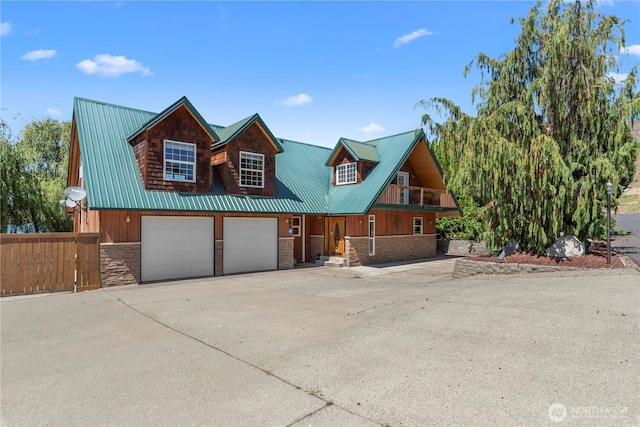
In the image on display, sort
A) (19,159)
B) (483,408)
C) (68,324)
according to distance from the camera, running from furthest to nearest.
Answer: (19,159) < (68,324) < (483,408)

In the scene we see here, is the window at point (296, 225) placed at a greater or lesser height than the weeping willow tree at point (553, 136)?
lesser

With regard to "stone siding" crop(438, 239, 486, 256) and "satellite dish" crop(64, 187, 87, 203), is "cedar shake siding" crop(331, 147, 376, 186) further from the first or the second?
"satellite dish" crop(64, 187, 87, 203)

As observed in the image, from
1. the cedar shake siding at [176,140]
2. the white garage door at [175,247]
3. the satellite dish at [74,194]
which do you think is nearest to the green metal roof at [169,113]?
the cedar shake siding at [176,140]

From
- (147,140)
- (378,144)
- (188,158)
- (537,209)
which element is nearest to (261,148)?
(188,158)

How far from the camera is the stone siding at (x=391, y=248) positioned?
18.8m

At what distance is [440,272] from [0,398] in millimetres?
15306

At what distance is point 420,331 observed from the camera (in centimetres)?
677

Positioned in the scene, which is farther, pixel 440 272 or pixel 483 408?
pixel 440 272

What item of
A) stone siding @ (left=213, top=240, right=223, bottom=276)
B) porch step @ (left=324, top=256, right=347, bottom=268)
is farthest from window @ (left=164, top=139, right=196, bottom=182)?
porch step @ (left=324, top=256, right=347, bottom=268)

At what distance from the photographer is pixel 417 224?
22.8 m

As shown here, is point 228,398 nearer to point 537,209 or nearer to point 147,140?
point 147,140

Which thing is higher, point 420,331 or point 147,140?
point 147,140

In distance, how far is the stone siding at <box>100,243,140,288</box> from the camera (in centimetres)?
1294

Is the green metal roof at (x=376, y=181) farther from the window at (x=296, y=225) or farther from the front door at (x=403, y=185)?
the window at (x=296, y=225)
